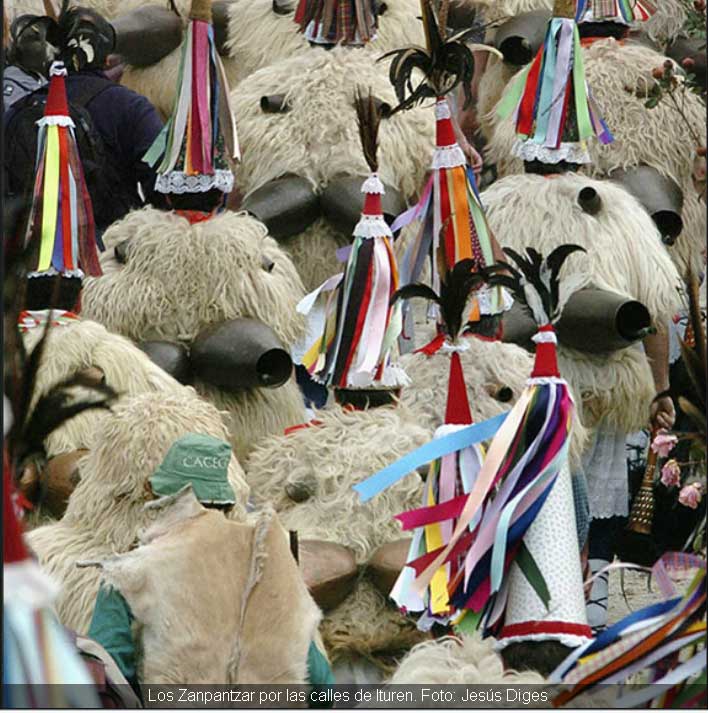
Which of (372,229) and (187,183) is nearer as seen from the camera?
(372,229)

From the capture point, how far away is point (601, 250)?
556cm

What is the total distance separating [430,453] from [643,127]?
267 centimetres

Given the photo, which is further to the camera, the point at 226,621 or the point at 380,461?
the point at 380,461

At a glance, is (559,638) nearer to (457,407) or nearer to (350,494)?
(457,407)

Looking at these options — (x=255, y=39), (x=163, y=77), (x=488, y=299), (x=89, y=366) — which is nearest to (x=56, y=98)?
(x=89, y=366)

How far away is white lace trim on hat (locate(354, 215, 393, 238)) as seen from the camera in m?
4.91

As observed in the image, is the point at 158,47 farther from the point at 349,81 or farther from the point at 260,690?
the point at 260,690

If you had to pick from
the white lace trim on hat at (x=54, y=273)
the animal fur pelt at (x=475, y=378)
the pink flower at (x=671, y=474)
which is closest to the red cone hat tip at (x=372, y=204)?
the animal fur pelt at (x=475, y=378)

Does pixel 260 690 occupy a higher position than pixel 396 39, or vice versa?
pixel 396 39

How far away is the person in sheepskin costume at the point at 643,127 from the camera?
20.6 feet

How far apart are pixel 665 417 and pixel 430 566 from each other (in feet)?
5.37

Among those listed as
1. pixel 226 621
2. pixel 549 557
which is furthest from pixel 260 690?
pixel 549 557

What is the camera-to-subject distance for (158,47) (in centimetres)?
761

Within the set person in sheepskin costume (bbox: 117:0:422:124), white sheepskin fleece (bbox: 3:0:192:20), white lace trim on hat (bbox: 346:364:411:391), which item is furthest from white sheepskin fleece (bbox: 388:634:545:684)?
white sheepskin fleece (bbox: 3:0:192:20)
